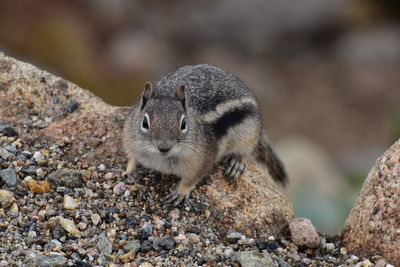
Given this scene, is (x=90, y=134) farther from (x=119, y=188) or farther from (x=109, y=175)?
(x=119, y=188)

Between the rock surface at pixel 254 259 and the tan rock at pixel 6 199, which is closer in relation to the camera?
the rock surface at pixel 254 259

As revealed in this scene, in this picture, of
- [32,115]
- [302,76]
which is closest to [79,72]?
[302,76]

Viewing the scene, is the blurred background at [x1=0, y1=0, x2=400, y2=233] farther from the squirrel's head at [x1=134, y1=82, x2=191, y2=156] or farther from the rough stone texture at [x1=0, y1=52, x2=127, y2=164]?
the squirrel's head at [x1=134, y1=82, x2=191, y2=156]

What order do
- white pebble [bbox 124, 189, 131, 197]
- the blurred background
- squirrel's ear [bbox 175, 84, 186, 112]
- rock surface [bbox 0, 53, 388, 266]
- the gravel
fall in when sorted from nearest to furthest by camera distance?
the gravel → rock surface [bbox 0, 53, 388, 266] → white pebble [bbox 124, 189, 131, 197] → squirrel's ear [bbox 175, 84, 186, 112] → the blurred background

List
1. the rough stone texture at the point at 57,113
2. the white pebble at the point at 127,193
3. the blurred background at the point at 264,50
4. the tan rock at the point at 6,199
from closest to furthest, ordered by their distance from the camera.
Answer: the tan rock at the point at 6,199 < the white pebble at the point at 127,193 < the rough stone texture at the point at 57,113 < the blurred background at the point at 264,50

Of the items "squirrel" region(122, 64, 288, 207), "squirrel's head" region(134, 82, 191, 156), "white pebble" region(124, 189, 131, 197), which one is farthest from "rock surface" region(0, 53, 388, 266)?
"squirrel's head" region(134, 82, 191, 156)

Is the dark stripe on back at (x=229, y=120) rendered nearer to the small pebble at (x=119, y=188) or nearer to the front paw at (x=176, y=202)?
the front paw at (x=176, y=202)

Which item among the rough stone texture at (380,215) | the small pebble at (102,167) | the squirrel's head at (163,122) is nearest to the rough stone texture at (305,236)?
the rough stone texture at (380,215)
